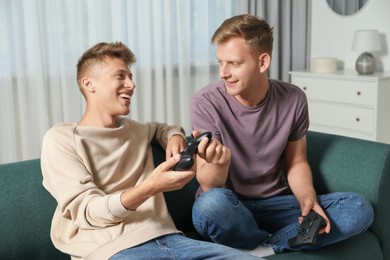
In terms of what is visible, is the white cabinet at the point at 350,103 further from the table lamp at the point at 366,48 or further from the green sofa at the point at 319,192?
the green sofa at the point at 319,192

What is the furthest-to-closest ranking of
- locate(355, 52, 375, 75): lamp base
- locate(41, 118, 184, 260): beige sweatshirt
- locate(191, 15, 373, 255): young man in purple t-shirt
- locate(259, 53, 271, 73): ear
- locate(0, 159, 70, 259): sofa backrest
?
locate(355, 52, 375, 75): lamp base < locate(259, 53, 271, 73): ear < locate(191, 15, 373, 255): young man in purple t-shirt < locate(0, 159, 70, 259): sofa backrest < locate(41, 118, 184, 260): beige sweatshirt

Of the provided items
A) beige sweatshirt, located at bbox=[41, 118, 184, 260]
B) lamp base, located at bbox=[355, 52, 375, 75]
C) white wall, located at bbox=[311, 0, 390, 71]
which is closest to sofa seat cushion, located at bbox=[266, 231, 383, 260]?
beige sweatshirt, located at bbox=[41, 118, 184, 260]

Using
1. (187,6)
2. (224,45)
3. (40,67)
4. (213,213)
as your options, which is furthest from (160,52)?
(213,213)

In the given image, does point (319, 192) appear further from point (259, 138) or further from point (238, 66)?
point (238, 66)

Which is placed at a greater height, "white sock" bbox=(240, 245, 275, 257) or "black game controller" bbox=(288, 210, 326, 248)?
"black game controller" bbox=(288, 210, 326, 248)

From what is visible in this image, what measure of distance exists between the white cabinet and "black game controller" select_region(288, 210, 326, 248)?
2182mm

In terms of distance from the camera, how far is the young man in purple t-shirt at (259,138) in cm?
200

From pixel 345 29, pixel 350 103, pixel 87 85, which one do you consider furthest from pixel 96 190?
pixel 345 29

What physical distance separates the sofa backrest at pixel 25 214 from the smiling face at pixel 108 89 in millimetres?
282

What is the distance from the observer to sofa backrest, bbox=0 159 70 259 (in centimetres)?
178

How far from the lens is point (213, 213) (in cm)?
186

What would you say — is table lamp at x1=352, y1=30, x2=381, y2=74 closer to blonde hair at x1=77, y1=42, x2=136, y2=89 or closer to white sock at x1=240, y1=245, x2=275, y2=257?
white sock at x1=240, y1=245, x2=275, y2=257

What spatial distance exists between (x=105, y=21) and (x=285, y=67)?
1587mm

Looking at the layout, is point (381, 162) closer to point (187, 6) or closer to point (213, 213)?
point (213, 213)
